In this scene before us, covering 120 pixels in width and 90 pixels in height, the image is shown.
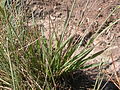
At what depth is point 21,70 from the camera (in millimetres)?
1352

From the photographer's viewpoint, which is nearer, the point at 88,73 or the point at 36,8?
the point at 88,73

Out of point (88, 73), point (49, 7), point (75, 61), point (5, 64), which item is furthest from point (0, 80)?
point (49, 7)

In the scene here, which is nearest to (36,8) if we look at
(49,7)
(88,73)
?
(49,7)

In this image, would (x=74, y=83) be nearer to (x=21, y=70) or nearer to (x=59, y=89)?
(x=59, y=89)

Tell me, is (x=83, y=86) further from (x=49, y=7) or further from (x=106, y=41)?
(x=49, y=7)

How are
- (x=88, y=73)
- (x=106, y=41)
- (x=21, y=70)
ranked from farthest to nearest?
(x=106, y=41), (x=88, y=73), (x=21, y=70)

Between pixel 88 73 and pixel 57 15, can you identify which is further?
pixel 57 15

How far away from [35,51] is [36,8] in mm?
800

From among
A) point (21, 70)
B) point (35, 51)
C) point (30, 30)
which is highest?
point (30, 30)

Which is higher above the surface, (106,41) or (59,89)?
(106,41)

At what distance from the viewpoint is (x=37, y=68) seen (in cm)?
144

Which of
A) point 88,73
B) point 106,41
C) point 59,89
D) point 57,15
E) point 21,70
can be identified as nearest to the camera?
point 21,70

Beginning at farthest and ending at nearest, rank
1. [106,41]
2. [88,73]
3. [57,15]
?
[57,15], [106,41], [88,73]

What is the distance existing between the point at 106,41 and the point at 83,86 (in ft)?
1.39
